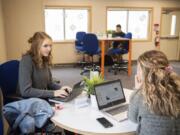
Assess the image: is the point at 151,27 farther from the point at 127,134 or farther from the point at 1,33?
the point at 127,134

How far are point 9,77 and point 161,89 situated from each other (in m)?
1.55

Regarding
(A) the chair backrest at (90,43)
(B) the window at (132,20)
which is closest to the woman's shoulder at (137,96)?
(A) the chair backrest at (90,43)

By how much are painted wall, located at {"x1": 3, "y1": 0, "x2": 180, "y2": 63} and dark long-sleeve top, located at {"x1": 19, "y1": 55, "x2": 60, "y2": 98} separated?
179 inches

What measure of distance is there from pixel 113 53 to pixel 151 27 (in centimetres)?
211

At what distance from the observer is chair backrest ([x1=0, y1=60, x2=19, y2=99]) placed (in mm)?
2230

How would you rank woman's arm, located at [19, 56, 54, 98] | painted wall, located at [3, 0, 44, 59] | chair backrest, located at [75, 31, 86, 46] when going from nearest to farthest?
woman's arm, located at [19, 56, 54, 98]
painted wall, located at [3, 0, 44, 59]
chair backrest, located at [75, 31, 86, 46]

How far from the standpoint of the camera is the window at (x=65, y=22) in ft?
22.7

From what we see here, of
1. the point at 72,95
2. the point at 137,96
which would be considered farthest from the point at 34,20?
the point at 137,96

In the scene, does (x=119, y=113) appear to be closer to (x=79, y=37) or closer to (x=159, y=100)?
(x=159, y=100)

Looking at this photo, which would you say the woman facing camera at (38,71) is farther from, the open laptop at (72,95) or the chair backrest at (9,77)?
the chair backrest at (9,77)

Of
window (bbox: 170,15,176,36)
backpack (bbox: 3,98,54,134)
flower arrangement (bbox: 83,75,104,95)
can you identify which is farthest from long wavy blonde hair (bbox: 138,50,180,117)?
window (bbox: 170,15,176,36)

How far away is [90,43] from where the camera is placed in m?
5.80

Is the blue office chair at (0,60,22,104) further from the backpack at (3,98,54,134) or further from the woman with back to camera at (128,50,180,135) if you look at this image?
the woman with back to camera at (128,50,180,135)

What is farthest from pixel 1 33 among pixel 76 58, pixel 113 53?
pixel 113 53
